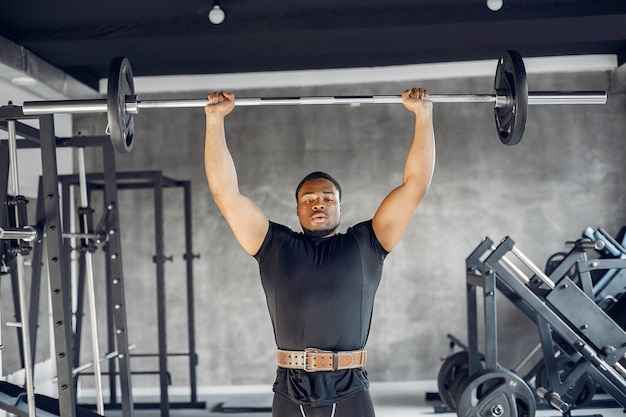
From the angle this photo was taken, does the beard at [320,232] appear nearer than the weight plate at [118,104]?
→ Yes

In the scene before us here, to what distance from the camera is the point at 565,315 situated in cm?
445

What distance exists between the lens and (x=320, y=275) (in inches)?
89.3

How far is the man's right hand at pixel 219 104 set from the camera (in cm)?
247

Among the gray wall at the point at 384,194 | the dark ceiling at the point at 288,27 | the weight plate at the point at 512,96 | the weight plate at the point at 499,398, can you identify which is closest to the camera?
the weight plate at the point at 512,96

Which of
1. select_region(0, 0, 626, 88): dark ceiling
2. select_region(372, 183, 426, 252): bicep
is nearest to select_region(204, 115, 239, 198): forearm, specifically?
select_region(372, 183, 426, 252): bicep

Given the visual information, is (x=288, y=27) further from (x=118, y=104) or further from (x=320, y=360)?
(x=320, y=360)

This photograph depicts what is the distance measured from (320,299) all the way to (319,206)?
1.06 feet

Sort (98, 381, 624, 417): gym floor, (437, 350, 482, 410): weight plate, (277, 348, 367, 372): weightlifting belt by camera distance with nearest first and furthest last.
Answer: (277, 348, 367, 372): weightlifting belt < (437, 350, 482, 410): weight plate < (98, 381, 624, 417): gym floor

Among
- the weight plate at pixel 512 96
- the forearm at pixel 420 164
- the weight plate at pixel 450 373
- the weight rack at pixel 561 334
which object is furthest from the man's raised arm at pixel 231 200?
the weight plate at pixel 450 373

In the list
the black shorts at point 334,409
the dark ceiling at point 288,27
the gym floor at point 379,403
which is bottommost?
the gym floor at point 379,403

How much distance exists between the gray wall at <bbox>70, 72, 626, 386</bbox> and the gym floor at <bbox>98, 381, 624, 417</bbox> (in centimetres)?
9

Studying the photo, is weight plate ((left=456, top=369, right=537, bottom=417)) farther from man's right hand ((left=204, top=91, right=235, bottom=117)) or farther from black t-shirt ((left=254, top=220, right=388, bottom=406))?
man's right hand ((left=204, top=91, right=235, bottom=117))

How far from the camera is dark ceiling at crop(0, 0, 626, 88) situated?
4660mm

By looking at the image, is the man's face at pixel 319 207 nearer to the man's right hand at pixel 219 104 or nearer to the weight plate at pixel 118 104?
the man's right hand at pixel 219 104
